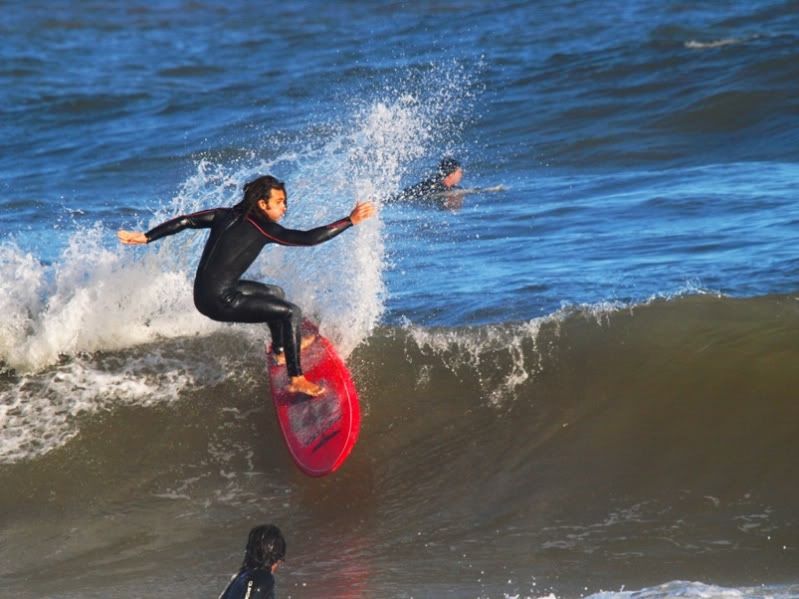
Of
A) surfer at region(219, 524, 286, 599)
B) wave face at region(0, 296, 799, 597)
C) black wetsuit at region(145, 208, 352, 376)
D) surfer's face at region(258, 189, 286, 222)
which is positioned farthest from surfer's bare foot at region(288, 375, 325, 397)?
surfer at region(219, 524, 286, 599)

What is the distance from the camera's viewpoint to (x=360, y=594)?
604cm

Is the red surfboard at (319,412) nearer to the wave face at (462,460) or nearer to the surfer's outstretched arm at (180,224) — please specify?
the wave face at (462,460)

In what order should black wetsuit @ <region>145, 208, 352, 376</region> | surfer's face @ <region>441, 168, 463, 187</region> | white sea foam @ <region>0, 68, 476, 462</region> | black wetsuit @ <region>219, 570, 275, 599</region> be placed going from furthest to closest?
surfer's face @ <region>441, 168, 463, 187</region>
white sea foam @ <region>0, 68, 476, 462</region>
black wetsuit @ <region>145, 208, 352, 376</region>
black wetsuit @ <region>219, 570, 275, 599</region>

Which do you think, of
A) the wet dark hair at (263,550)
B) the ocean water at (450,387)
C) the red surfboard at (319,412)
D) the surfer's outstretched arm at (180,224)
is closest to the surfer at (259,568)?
the wet dark hair at (263,550)

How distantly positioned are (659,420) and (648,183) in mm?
7255

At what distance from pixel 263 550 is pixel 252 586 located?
0.14 metres

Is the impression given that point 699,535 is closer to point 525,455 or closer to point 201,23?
point 525,455

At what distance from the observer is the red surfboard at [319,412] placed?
722 cm

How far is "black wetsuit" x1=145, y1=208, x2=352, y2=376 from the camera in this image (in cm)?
695

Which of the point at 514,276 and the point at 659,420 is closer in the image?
the point at 659,420

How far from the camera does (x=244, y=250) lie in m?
6.99

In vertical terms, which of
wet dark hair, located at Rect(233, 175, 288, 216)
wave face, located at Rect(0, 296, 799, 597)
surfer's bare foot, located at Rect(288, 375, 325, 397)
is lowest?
wave face, located at Rect(0, 296, 799, 597)

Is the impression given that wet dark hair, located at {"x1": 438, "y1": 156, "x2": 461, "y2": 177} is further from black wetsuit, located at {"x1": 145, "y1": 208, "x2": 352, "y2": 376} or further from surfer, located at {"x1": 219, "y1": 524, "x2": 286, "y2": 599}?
surfer, located at {"x1": 219, "y1": 524, "x2": 286, "y2": 599}

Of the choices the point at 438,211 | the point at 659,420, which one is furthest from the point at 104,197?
the point at 659,420
